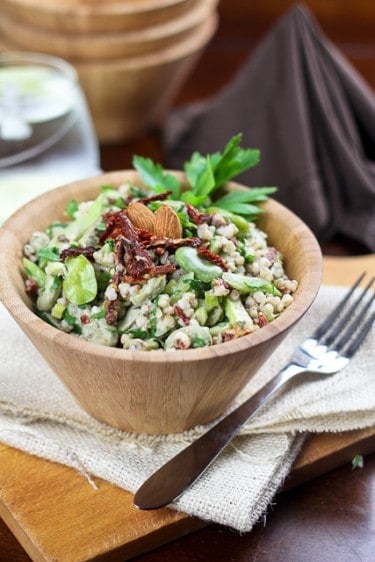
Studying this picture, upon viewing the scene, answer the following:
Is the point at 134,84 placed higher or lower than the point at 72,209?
lower

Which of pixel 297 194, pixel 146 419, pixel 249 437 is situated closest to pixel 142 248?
pixel 146 419

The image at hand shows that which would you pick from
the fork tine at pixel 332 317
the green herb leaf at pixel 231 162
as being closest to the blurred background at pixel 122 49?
the fork tine at pixel 332 317

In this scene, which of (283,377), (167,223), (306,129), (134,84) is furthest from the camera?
(134,84)

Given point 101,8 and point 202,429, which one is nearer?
point 202,429

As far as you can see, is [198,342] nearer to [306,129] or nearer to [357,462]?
[357,462]

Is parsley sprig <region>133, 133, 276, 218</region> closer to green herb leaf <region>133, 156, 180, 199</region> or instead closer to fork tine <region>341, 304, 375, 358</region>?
green herb leaf <region>133, 156, 180, 199</region>

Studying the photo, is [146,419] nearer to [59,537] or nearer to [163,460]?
[163,460]

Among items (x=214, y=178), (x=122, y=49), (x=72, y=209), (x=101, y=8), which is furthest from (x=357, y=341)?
(x=101, y=8)

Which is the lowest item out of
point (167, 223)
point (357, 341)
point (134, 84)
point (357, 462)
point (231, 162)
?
point (357, 462)
